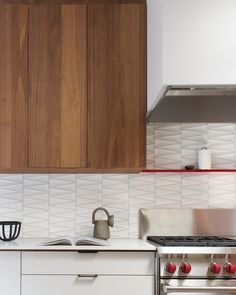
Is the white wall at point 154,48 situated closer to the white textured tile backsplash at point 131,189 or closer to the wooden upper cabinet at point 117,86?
the wooden upper cabinet at point 117,86

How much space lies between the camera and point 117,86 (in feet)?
10.00

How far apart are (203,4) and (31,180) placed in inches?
62.7

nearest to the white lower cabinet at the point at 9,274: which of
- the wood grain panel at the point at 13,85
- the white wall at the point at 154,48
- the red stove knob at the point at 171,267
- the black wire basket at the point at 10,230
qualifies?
the black wire basket at the point at 10,230

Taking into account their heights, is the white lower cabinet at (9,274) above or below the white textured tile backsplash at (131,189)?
below

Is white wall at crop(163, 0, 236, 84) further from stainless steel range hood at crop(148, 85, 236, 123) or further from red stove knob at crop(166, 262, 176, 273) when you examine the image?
red stove knob at crop(166, 262, 176, 273)

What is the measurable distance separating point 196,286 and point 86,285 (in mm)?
584

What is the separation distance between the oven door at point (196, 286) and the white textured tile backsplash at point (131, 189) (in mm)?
716

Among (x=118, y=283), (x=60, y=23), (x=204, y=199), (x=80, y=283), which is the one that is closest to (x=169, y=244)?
(x=118, y=283)

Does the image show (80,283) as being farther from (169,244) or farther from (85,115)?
(85,115)

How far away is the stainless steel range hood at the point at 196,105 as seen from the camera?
269 centimetres

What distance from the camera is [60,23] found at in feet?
10.1

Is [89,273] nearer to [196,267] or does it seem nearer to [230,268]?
[196,267]

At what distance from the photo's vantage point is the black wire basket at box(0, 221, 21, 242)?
3.08 meters

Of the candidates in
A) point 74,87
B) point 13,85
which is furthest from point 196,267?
point 13,85
